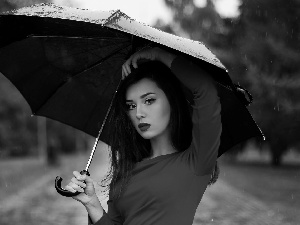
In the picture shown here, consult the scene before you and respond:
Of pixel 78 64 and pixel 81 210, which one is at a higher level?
pixel 81 210

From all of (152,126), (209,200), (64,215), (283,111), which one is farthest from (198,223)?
(283,111)

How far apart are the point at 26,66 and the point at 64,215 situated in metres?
7.96

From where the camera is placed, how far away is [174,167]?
270 centimetres

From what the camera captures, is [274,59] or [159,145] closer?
[159,145]

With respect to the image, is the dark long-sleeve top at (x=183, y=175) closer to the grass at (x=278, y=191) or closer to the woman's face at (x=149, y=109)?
the woman's face at (x=149, y=109)

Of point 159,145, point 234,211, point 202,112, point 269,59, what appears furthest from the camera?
point 269,59

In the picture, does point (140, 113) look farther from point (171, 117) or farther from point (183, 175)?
point (183, 175)

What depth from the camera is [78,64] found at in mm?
3551

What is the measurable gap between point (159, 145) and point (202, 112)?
1.60 ft

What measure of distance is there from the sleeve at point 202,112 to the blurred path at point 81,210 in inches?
299

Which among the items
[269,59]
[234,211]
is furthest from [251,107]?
[234,211]

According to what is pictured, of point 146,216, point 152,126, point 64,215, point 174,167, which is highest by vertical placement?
point 64,215

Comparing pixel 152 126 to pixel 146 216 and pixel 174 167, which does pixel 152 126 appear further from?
pixel 146 216

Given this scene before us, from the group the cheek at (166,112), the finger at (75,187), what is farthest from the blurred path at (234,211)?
the finger at (75,187)
